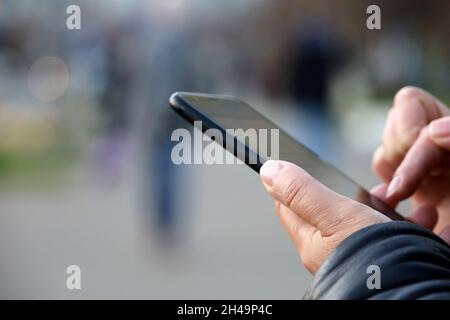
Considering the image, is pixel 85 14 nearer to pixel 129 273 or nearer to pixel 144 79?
pixel 144 79

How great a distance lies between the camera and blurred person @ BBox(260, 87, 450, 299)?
1.11 meters

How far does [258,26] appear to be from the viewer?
18703 millimetres

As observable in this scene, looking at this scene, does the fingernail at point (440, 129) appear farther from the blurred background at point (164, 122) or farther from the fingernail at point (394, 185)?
the blurred background at point (164, 122)

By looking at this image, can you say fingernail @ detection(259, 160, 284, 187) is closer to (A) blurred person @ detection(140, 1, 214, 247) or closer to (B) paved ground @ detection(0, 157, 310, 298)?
(B) paved ground @ detection(0, 157, 310, 298)

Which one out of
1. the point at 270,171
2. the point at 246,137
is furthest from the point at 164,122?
the point at 270,171

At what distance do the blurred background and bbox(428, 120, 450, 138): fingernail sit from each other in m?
2.66

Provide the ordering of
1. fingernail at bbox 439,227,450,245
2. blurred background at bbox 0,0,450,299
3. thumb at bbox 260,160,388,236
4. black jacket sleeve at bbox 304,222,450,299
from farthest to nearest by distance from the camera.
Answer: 1. blurred background at bbox 0,0,450,299
2. fingernail at bbox 439,227,450,245
3. thumb at bbox 260,160,388,236
4. black jacket sleeve at bbox 304,222,450,299

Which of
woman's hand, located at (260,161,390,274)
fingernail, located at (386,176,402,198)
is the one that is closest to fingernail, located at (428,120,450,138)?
fingernail, located at (386,176,402,198)

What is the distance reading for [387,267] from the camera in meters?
1.11

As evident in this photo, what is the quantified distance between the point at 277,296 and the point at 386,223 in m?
3.28

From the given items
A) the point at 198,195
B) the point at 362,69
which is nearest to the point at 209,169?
the point at 198,195

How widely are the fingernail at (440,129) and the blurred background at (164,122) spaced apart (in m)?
2.66

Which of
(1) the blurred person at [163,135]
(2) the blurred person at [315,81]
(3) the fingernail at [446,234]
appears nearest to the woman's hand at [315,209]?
(3) the fingernail at [446,234]
